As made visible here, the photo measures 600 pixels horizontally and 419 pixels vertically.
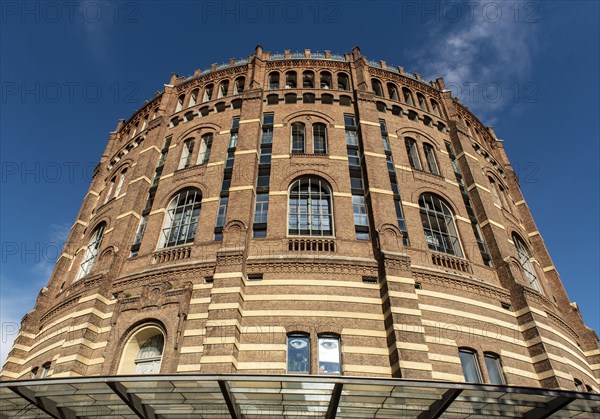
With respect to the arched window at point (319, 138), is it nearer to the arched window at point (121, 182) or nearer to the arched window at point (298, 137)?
the arched window at point (298, 137)

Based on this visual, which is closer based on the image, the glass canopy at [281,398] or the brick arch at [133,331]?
the glass canopy at [281,398]

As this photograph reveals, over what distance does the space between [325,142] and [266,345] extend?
11.4 meters

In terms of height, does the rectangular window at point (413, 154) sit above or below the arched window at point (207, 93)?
below

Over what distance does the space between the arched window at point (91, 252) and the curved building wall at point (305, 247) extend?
0.12 meters

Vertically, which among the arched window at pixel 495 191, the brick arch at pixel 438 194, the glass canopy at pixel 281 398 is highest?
the arched window at pixel 495 191

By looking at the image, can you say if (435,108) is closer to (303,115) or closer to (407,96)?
(407,96)

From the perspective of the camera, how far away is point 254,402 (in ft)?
32.8

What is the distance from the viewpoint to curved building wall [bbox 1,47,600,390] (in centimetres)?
Answer: 1450

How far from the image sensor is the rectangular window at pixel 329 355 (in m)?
13.8

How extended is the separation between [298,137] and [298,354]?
39.0 feet

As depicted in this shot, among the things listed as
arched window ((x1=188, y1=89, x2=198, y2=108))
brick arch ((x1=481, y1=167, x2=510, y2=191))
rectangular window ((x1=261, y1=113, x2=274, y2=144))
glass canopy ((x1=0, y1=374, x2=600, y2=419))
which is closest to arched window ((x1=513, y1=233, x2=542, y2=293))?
brick arch ((x1=481, y1=167, x2=510, y2=191))

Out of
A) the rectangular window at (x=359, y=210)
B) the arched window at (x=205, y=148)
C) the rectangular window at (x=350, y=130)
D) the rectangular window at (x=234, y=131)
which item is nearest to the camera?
the rectangular window at (x=359, y=210)

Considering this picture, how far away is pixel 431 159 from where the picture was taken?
22969 millimetres

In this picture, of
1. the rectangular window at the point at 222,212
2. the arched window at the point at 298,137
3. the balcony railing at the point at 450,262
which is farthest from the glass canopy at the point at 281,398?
the arched window at the point at 298,137
